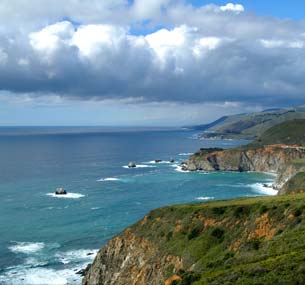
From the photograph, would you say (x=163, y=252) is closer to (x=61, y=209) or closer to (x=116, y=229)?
(x=116, y=229)

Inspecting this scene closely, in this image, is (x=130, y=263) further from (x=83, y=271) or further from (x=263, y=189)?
(x=263, y=189)

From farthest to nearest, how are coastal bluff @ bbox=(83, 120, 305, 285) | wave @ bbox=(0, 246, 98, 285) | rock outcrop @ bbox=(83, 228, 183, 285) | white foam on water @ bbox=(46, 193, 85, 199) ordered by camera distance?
white foam on water @ bbox=(46, 193, 85, 199) < wave @ bbox=(0, 246, 98, 285) < rock outcrop @ bbox=(83, 228, 183, 285) < coastal bluff @ bbox=(83, 120, 305, 285)

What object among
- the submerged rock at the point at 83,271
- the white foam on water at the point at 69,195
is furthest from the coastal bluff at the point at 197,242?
the white foam on water at the point at 69,195

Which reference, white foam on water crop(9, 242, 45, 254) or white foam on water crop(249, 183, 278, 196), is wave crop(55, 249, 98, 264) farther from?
white foam on water crop(249, 183, 278, 196)

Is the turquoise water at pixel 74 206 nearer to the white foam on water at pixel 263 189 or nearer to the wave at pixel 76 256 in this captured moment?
the wave at pixel 76 256

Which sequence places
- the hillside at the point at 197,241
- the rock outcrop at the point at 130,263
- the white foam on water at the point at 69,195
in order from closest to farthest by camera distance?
1. the hillside at the point at 197,241
2. the rock outcrop at the point at 130,263
3. the white foam on water at the point at 69,195

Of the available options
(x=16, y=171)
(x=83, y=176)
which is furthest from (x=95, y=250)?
(x=16, y=171)

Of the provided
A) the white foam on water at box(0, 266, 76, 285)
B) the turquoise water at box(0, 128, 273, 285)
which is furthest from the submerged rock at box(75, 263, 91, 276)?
the turquoise water at box(0, 128, 273, 285)
